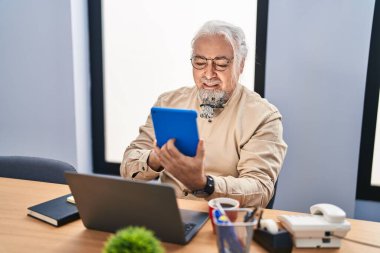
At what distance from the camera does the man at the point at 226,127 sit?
4.36 ft

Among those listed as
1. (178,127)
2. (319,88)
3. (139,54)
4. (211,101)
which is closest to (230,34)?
(211,101)

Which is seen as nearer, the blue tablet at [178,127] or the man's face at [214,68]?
the blue tablet at [178,127]

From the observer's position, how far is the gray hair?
1.44 metres

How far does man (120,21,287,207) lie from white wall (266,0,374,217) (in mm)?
509

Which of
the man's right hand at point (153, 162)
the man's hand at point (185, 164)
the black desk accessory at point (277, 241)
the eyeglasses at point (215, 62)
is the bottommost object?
the black desk accessory at point (277, 241)

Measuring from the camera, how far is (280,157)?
1.37 m

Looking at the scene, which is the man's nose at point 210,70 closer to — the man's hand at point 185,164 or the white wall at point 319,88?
the man's hand at point 185,164

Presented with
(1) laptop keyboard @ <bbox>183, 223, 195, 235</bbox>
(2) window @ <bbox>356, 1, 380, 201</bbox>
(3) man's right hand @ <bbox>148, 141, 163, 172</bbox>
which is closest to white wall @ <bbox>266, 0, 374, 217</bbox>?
(2) window @ <bbox>356, 1, 380, 201</bbox>

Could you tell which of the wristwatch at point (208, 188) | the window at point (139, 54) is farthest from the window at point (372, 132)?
the wristwatch at point (208, 188)

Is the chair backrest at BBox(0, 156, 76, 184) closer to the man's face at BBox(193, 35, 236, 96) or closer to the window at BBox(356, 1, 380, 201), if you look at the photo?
the man's face at BBox(193, 35, 236, 96)

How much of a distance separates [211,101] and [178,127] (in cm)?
54

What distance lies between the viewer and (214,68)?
1.47 meters

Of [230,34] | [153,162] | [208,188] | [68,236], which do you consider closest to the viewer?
[68,236]

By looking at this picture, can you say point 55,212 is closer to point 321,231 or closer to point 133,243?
point 133,243
